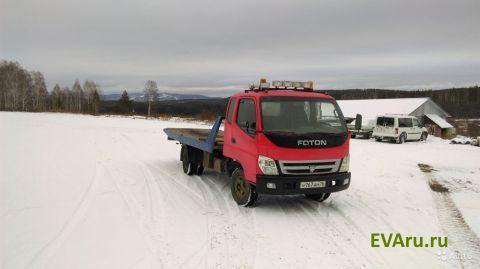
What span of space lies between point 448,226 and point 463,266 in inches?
75.3

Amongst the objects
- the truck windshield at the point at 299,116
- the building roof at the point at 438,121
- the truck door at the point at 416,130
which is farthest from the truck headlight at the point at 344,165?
the building roof at the point at 438,121

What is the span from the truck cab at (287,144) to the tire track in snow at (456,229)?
1.95m

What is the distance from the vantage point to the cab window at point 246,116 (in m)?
7.45

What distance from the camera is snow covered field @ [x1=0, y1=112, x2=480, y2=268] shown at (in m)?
5.22

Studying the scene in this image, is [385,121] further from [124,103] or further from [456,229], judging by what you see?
[124,103]

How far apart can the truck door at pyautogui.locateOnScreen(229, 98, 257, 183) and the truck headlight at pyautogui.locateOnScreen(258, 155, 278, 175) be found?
0.14 meters

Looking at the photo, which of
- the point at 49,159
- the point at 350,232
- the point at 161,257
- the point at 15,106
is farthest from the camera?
the point at 15,106

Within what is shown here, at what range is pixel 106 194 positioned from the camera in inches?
332

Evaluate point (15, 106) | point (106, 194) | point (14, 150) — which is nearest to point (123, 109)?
point (15, 106)

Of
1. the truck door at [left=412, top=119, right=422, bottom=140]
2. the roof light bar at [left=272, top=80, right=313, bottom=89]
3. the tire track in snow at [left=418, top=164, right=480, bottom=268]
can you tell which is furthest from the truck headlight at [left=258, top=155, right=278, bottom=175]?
the truck door at [left=412, top=119, right=422, bottom=140]

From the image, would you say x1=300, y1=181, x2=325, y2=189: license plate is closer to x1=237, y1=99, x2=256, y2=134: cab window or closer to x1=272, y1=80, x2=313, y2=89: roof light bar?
x1=237, y1=99, x2=256, y2=134: cab window

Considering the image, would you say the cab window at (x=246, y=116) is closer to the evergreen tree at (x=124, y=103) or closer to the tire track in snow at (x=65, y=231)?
the tire track in snow at (x=65, y=231)

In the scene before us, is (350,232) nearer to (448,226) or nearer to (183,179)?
(448,226)

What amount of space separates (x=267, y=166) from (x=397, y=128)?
2094 cm
